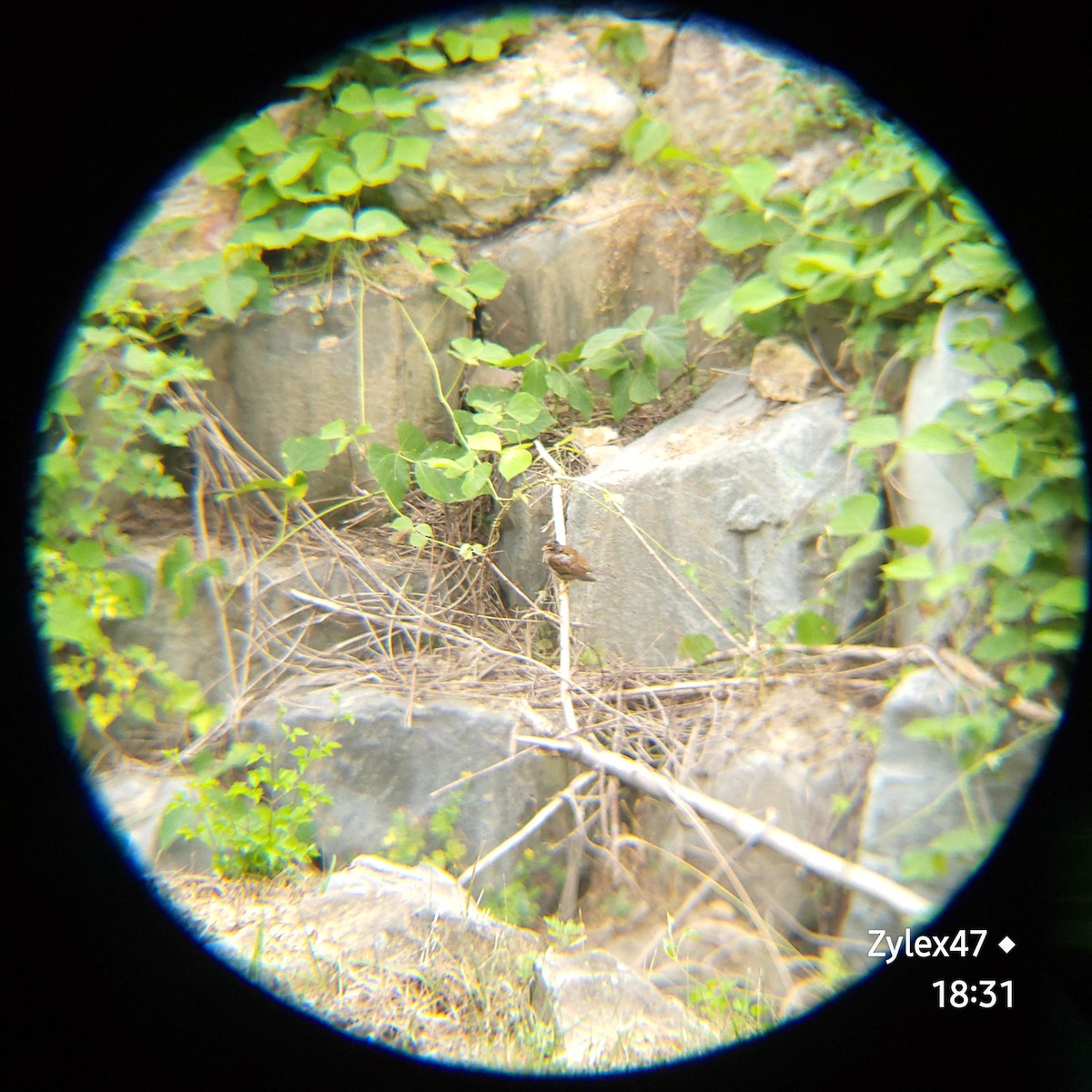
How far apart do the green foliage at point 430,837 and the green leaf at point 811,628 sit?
1.01 metres

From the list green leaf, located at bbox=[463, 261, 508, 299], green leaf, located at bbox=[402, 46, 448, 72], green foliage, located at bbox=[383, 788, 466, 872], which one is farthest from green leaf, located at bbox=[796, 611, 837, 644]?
green leaf, located at bbox=[402, 46, 448, 72]

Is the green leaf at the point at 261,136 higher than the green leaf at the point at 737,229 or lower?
higher

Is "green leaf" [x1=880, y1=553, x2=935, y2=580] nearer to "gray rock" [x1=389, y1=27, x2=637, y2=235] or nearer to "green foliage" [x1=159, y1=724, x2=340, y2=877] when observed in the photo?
"green foliage" [x1=159, y1=724, x2=340, y2=877]

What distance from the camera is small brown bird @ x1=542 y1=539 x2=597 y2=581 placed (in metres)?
2.31

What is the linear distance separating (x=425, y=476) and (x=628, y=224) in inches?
42.8

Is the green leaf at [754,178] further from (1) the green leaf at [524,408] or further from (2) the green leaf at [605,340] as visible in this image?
(1) the green leaf at [524,408]

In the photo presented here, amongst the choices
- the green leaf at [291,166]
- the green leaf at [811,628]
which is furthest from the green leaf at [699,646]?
the green leaf at [291,166]

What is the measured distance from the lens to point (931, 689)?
155cm

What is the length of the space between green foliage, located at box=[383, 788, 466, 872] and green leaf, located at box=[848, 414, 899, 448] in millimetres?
1408

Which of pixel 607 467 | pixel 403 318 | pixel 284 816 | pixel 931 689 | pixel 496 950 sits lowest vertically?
pixel 496 950

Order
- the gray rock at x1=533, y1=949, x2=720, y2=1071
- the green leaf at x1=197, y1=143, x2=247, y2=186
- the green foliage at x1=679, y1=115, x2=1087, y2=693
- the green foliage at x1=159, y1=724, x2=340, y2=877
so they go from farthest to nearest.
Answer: the green leaf at x1=197, y1=143, x2=247, y2=186, the green foliage at x1=159, y1=724, x2=340, y2=877, the green foliage at x1=679, y1=115, x2=1087, y2=693, the gray rock at x1=533, y1=949, x2=720, y2=1071

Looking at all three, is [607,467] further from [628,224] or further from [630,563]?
[628,224]

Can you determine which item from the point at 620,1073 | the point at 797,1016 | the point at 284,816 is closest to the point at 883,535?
the point at 797,1016

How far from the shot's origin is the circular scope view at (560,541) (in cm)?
150
